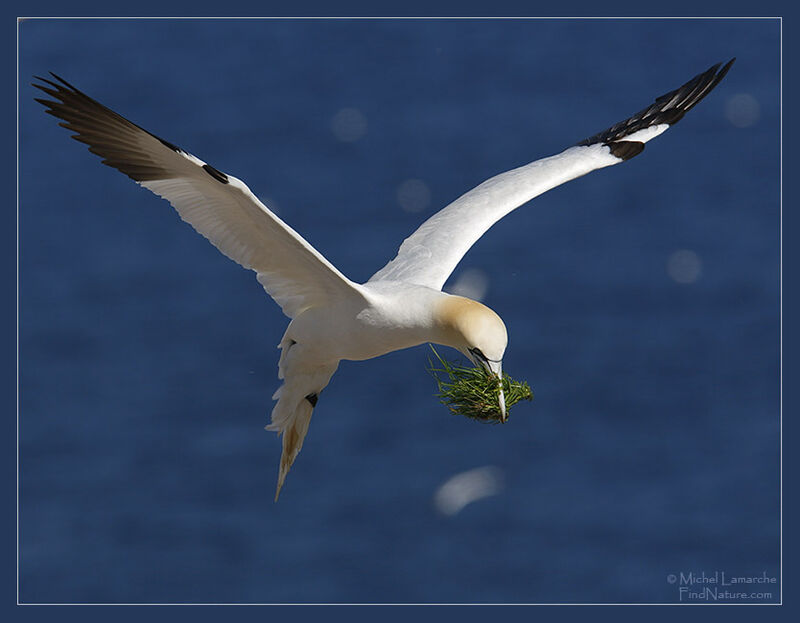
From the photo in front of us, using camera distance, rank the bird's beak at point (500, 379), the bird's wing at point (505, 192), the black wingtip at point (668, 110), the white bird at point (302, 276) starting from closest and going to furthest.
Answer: the bird's beak at point (500, 379) < the white bird at point (302, 276) < the bird's wing at point (505, 192) < the black wingtip at point (668, 110)

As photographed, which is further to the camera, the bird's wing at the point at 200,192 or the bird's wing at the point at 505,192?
the bird's wing at the point at 505,192

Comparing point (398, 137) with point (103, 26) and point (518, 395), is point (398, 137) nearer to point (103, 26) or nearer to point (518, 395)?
point (103, 26)

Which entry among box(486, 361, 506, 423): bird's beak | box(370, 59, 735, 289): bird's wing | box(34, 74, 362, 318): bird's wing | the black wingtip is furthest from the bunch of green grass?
the black wingtip

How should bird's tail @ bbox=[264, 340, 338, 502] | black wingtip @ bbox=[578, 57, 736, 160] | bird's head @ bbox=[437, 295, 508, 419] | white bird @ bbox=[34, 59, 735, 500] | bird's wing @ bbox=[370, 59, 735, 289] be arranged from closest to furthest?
bird's head @ bbox=[437, 295, 508, 419] < white bird @ bbox=[34, 59, 735, 500] < bird's tail @ bbox=[264, 340, 338, 502] < bird's wing @ bbox=[370, 59, 735, 289] < black wingtip @ bbox=[578, 57, 736, 160]

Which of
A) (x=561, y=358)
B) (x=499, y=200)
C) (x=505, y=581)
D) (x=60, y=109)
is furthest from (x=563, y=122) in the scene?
(x=60, y=109)

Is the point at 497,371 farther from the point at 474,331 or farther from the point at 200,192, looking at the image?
the point at 200,192

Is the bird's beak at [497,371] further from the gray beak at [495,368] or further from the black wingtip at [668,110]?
the black wingtip at [668,110]

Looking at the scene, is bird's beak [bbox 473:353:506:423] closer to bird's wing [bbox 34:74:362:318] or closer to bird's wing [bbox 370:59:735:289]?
bird's wing [bbox 34:74:362:318]

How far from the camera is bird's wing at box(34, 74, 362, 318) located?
6.32 meters

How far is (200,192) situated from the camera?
6.58m

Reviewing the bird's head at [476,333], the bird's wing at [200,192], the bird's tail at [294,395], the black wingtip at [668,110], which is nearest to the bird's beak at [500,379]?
the bird's head at [476,333]

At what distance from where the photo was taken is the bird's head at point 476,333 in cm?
605

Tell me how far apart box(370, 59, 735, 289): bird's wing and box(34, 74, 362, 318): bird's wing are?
75 cm

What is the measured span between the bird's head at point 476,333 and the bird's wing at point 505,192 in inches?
33.7
